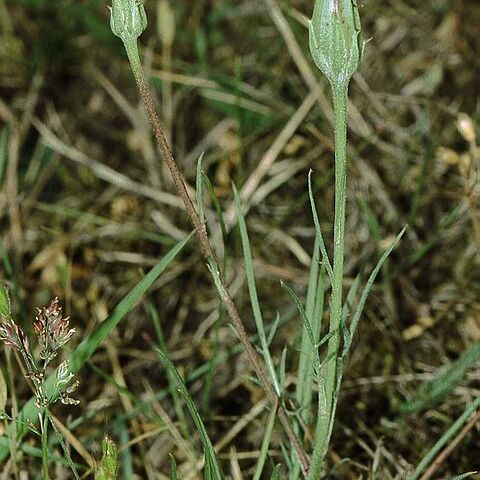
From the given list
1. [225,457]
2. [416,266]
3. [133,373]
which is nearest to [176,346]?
[133,373]

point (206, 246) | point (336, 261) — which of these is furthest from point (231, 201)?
point (336, 261)

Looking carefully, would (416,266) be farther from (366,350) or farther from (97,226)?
(97,226)

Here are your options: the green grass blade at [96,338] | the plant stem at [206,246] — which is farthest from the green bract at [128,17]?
the green grass blade at [96,338]

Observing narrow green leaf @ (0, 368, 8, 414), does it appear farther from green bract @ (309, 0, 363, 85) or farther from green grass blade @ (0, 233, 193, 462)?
green bract @ (309, 0, 363, 85)

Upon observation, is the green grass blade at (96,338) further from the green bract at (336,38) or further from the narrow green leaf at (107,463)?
the green bract at (336,38)

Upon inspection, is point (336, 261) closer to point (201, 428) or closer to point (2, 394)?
point (201, 428)

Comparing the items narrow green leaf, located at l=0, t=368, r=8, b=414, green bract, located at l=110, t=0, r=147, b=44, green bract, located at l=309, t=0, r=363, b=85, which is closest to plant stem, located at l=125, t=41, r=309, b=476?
green bract, located at l=110, t=0, r=147, b=44
